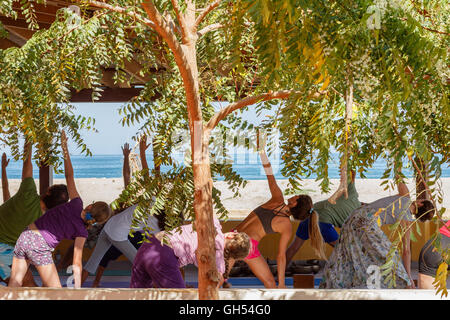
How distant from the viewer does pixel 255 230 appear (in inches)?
171

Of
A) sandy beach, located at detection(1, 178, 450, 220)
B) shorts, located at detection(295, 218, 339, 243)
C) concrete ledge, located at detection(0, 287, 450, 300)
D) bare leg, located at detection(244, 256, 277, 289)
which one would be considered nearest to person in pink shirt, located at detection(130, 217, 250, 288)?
concrete ledge, located at detection(0, 287, 450, 300)

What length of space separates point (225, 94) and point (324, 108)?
88 centimetres

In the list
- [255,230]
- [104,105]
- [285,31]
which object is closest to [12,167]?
[104,105]

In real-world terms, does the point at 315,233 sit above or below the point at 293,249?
above

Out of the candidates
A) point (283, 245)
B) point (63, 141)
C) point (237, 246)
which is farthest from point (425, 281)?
point (63, 141)

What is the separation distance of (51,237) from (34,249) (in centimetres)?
14

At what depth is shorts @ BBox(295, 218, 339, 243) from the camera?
485cm

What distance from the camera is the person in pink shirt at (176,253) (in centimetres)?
329

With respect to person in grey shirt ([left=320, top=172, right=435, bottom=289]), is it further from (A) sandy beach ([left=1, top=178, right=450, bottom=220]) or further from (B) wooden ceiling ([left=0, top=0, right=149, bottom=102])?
(A) sandy beach ([left=1, top=178, right=450, bottom=220])

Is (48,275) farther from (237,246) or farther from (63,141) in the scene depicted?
(237,246)

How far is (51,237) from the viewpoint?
3.66 m

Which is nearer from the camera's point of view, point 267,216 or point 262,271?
point 262,271

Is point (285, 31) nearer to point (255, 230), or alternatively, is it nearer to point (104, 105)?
point (255, 230)

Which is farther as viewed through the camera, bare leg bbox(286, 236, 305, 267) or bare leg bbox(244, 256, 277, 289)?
bare leg bbox(286, 236, 305, 267)
